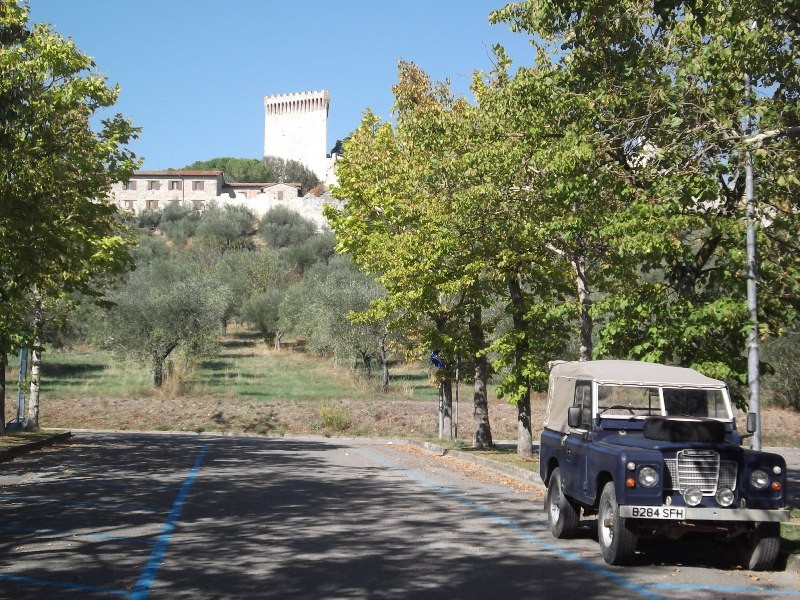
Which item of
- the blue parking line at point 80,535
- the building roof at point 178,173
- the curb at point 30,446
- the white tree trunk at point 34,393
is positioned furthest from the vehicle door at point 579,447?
the building roof at point 178,173

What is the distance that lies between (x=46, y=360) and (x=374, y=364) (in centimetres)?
2141

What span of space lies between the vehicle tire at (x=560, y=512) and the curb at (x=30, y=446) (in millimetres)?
14681

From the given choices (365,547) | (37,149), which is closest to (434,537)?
(365,547)

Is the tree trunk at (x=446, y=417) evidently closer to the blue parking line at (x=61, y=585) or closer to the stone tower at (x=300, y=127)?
the blue parking line at (x=61, y=585)

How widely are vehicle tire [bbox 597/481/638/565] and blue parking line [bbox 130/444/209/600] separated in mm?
4448

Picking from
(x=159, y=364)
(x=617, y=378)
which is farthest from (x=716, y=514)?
(x=159, y=364)

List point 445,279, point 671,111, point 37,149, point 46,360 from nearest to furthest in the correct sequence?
point 671,111, point 37,149, point 445,279, point 46,360

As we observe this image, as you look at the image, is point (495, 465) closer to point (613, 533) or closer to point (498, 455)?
point (498, 455)

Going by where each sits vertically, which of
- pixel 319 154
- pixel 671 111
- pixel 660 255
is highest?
pixel 319 154

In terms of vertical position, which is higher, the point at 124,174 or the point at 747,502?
the point at 124,174

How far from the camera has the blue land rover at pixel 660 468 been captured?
9344mm

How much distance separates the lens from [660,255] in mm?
15109

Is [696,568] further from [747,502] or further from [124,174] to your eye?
[124,174]

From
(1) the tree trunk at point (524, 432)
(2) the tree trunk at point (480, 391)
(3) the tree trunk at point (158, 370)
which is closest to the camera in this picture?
(1) the tree trunk at point (524, 432)
